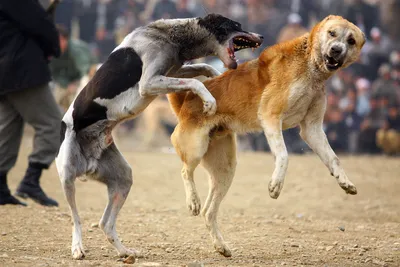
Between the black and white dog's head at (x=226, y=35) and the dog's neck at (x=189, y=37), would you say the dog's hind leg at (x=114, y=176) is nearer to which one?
the dog's neck at (x=189, y=37)

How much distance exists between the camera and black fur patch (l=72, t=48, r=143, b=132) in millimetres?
6254

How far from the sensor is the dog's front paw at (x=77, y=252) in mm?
6062

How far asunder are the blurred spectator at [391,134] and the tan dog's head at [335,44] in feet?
32.2

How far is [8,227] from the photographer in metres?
7.26

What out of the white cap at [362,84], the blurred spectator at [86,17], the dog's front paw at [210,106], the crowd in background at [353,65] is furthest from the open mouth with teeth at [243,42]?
the blurred spectator at [86,17]

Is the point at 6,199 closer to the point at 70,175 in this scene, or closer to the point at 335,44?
the point at 70,175

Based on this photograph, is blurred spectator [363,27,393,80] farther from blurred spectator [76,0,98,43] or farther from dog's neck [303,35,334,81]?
dog's neck [303,35,334,81]

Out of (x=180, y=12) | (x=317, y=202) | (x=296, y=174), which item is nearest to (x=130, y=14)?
(x=180, y=12)

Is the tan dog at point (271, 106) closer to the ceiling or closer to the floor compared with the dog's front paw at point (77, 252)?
closer to the ceiling

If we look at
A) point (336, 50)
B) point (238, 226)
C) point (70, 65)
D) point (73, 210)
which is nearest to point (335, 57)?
point (336, 50)

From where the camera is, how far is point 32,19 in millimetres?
7984

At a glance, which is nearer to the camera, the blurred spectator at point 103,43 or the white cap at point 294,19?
the white cap at point 294,19

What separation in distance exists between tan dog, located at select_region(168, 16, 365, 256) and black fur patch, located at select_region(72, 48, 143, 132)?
0.60 metres

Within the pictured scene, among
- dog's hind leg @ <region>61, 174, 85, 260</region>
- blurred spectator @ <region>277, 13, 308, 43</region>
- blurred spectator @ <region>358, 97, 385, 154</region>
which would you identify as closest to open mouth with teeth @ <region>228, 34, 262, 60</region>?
dog's hind leg @ <region>61, 174, 85, 260</region>
